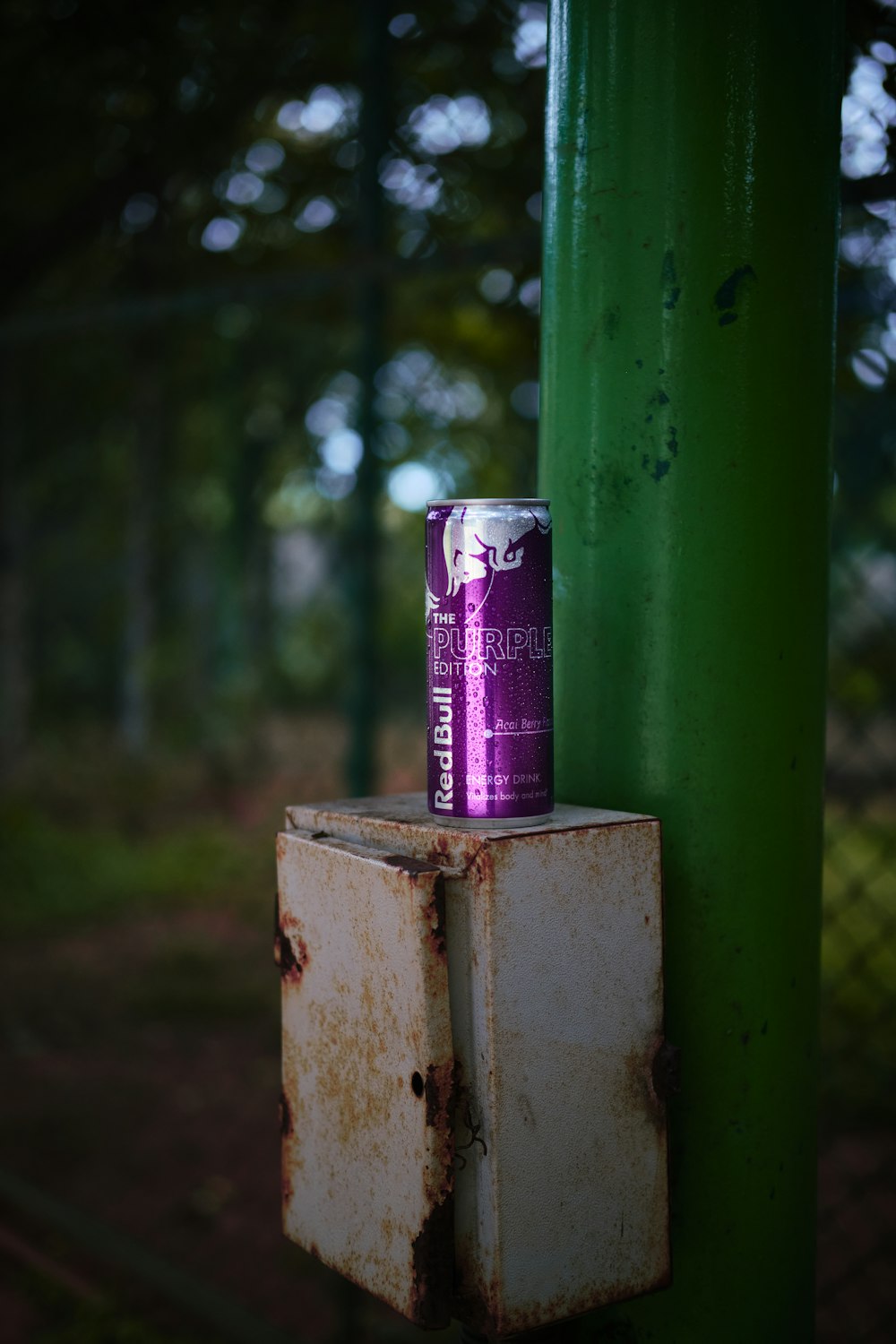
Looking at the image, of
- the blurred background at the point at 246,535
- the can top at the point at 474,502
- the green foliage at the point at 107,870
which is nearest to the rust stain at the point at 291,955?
the can top at the point at 474,502

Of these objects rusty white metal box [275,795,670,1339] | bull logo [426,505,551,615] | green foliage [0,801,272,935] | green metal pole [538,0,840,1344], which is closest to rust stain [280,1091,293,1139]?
rusty white metal box [275,795,670,1339]

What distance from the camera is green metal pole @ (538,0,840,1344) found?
1057mm

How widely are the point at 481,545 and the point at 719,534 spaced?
23 centimetres

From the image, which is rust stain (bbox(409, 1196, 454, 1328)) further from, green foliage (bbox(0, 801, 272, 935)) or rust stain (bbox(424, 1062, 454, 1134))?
green foliage (bbox(0, 801, 272, 935))

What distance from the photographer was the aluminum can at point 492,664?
1.01 m

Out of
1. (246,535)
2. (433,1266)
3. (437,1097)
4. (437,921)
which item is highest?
(246,535)

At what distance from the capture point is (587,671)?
1137mm

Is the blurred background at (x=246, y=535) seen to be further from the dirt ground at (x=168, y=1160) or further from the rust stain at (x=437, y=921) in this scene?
the rust stain at (x=437, y=921)

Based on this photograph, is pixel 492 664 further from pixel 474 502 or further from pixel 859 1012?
pixel 859 1012

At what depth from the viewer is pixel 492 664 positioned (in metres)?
1.02

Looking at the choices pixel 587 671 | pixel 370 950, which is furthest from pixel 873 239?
pixel 370 950

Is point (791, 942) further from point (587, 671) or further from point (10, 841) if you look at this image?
point (10, 841)

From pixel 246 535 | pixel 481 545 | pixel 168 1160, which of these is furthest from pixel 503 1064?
pixel 246 535

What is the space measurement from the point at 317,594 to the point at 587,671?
655cm
